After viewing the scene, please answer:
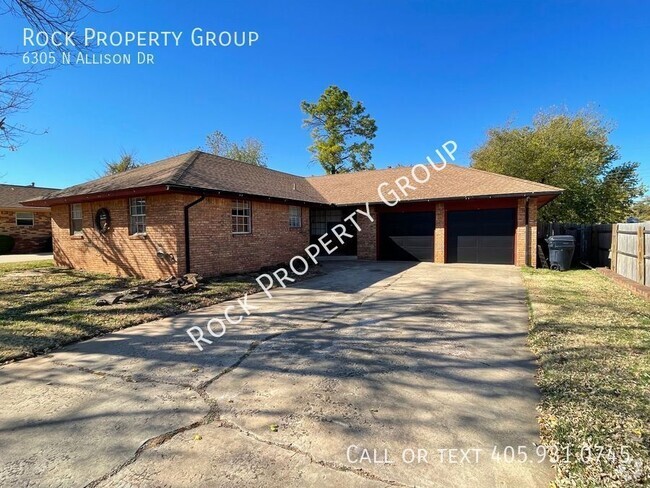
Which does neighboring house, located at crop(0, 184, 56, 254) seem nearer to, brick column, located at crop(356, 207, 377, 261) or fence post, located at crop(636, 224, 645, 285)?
brick column, located at crop(356, 207, 377, 261)

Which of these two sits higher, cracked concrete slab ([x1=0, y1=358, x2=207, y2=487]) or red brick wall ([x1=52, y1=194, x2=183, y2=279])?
red brick wall ([x1=52, y1=194, x2=183, y2=279])

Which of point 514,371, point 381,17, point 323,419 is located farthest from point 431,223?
point 323,419

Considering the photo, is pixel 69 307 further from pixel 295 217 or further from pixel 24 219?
pixel 24 219

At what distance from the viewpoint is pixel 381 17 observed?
Answer: 430 inches

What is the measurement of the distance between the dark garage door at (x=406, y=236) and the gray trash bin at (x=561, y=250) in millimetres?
A: 4388

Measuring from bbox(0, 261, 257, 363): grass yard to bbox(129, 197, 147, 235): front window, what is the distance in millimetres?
1509

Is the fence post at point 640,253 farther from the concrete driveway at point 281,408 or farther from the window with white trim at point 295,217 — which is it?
the window with white trim at point 295,217

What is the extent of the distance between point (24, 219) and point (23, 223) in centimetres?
24

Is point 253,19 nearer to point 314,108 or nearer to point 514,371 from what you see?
point 514,371

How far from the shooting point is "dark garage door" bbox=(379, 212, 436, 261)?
47.6 ft

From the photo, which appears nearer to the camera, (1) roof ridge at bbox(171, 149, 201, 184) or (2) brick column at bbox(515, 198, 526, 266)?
(1) roof ridge at bbox(171, 149, 201, 184)


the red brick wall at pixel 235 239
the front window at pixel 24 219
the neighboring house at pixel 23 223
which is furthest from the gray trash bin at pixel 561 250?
the front window at pixel 24 219

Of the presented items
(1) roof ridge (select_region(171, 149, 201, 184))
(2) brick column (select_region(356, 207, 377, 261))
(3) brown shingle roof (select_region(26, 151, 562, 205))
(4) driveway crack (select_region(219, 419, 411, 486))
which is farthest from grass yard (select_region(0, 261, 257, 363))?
(2) brick column (select_region(356, 207, 377, 261))

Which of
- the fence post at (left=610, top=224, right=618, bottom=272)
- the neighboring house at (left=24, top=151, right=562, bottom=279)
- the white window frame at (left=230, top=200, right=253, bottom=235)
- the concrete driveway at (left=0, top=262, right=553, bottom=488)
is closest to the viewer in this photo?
the concrete driveway at (left=0, top=262, right=553, bottom=488)
